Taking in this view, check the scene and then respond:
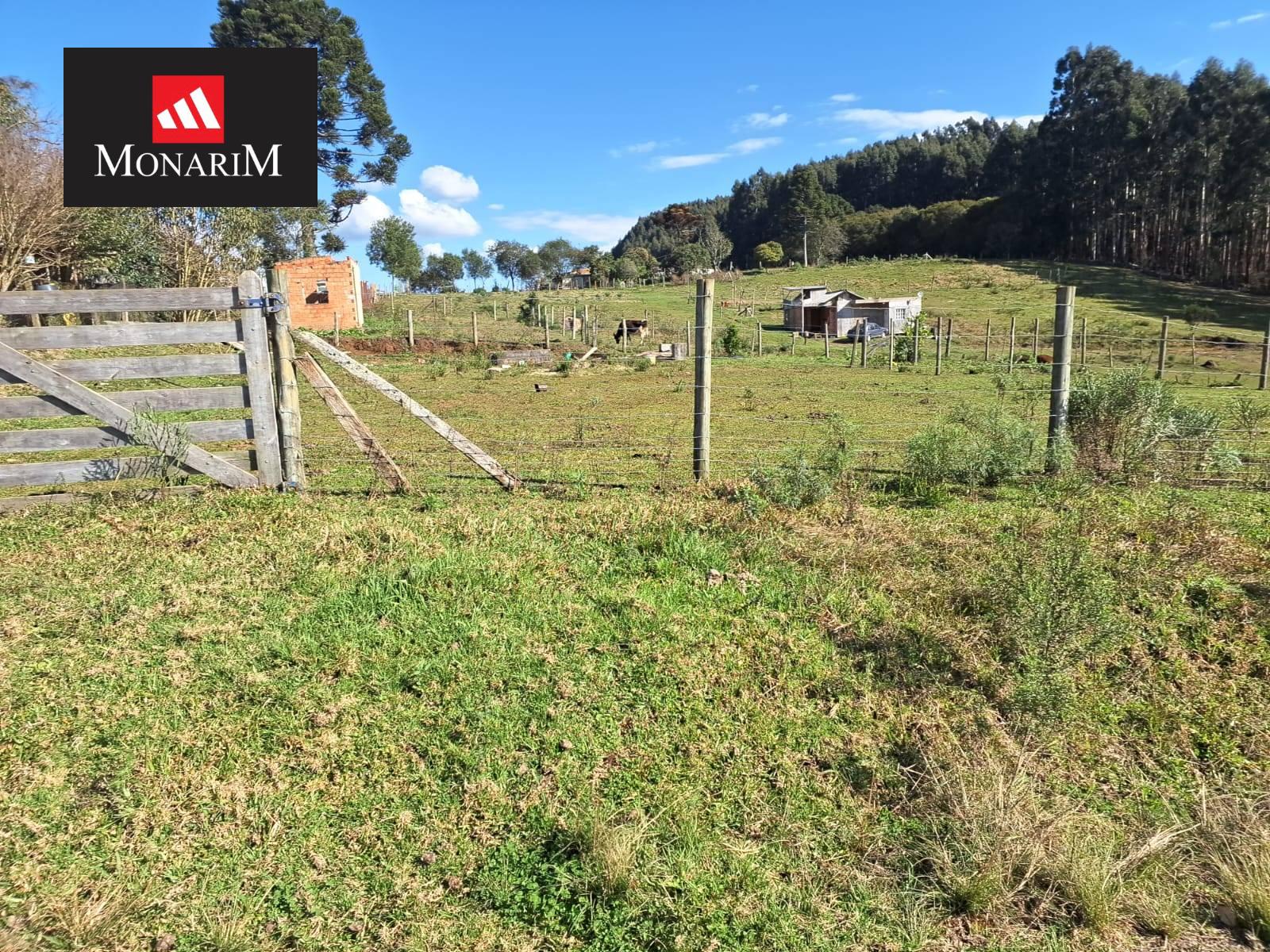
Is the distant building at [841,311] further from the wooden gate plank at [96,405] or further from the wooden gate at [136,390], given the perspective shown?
the wooden gate plank at [96,405]

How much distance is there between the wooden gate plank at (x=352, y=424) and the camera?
6.54 m

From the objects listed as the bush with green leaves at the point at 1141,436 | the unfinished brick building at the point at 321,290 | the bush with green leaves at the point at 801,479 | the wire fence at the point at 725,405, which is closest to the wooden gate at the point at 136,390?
the wire fence at the point at 725,405

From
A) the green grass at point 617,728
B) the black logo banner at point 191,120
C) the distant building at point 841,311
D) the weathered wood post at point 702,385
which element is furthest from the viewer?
the distant building at point 841,311

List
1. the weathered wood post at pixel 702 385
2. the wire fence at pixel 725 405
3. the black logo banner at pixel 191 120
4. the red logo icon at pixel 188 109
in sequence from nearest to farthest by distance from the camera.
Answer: the weathered wood post at pixel 702 385 → the wire fence at pixel 725 405 → the black logo banner at pixel 191 120 → the red logo icon at pixel 188 109

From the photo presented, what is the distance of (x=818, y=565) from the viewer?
5211 mm

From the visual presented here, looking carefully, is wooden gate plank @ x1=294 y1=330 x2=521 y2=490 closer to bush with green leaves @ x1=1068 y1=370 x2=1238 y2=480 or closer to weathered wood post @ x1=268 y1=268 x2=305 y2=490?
weathered wood post @ x1=268 y1=268 x2=305 y2=490

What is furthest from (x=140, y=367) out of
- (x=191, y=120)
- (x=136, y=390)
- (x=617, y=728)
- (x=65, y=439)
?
(x=191, y=120)

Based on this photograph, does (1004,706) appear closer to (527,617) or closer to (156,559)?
(527,617)

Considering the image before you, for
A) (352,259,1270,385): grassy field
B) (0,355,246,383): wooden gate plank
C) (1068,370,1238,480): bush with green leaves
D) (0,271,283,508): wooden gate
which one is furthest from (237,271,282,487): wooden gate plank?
(352,259,1270,385): grassy field

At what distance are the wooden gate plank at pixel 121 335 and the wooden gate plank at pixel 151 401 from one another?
397mm

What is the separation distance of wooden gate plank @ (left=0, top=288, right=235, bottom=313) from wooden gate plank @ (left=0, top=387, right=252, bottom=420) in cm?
67

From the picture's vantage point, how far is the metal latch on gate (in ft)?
20.4

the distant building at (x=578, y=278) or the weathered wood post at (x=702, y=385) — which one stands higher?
the distant building at (x=578, y=278)

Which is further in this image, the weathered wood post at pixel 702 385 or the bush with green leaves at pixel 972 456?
the bush with green leaves at pixel 972 456
